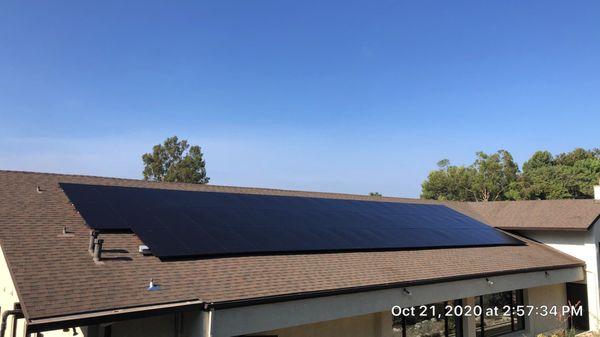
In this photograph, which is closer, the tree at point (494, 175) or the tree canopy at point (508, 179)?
the tree canopy at point (508, 179)

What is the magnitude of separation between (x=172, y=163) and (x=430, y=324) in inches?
2127

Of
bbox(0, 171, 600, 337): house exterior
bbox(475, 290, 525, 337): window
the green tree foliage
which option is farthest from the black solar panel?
the green tree foliage

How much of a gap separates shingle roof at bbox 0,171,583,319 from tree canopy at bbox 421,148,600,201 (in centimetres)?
5092

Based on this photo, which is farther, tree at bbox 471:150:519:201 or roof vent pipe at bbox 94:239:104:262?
tree at bbox 471:150:519:201

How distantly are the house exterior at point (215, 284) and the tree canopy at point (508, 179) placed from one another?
4672cm

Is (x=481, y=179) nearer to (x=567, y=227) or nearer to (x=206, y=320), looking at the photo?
(x=567, y=227)

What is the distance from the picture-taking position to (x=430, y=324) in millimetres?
15773

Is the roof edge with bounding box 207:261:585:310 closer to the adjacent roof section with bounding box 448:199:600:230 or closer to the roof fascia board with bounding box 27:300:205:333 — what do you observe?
the roof fascia board with bounding box 27:300:205:333

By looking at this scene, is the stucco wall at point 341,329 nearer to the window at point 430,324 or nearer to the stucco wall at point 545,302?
the window at point 430,324

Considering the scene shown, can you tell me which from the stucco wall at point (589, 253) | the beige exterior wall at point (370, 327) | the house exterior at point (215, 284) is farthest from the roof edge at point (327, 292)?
the stucco wall at point (589, 253)

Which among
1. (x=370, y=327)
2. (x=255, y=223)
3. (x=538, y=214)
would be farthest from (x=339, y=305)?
(x=538, y=214)

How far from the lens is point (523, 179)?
61062 mm

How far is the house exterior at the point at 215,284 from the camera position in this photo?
794 cm

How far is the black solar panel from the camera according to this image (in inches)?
450
